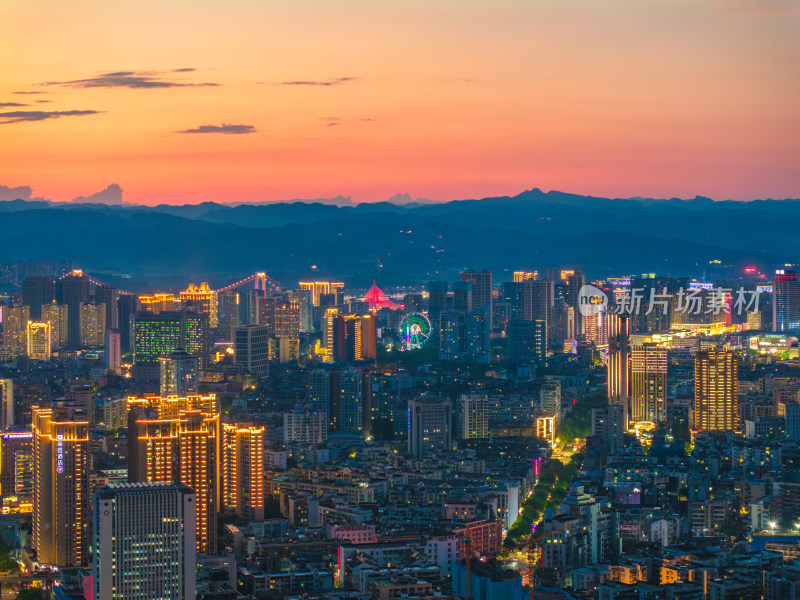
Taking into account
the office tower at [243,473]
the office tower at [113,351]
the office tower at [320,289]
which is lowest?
the office tower at [243,473]

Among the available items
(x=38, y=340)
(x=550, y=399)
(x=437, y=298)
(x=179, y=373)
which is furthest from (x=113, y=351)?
(x=550, y=399)

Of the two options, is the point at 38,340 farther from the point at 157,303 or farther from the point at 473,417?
the point at 473,417

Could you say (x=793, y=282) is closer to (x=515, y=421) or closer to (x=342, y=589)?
(x=515, y=421)

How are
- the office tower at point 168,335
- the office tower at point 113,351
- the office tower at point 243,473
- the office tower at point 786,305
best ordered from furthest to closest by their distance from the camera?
the office tower at point 786,305 → the office tower at point 168,335 → the office tower at point 113,351 → the office tower at point 243,473

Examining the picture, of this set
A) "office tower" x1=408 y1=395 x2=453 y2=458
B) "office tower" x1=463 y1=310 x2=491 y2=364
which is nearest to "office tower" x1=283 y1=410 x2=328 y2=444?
"office tower" x1=408 y1=395 x2=453 y2=458

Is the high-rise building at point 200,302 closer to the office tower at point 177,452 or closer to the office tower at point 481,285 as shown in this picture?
the office tower at point 481,285

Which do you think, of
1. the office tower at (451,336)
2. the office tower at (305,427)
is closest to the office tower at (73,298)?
the office tower at (451,336)

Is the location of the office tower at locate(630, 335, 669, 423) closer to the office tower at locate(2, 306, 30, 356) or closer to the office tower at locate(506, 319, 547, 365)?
the office tower at locate(506, 319, 547, 365)

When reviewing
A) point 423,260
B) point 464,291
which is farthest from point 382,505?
point 423,260
